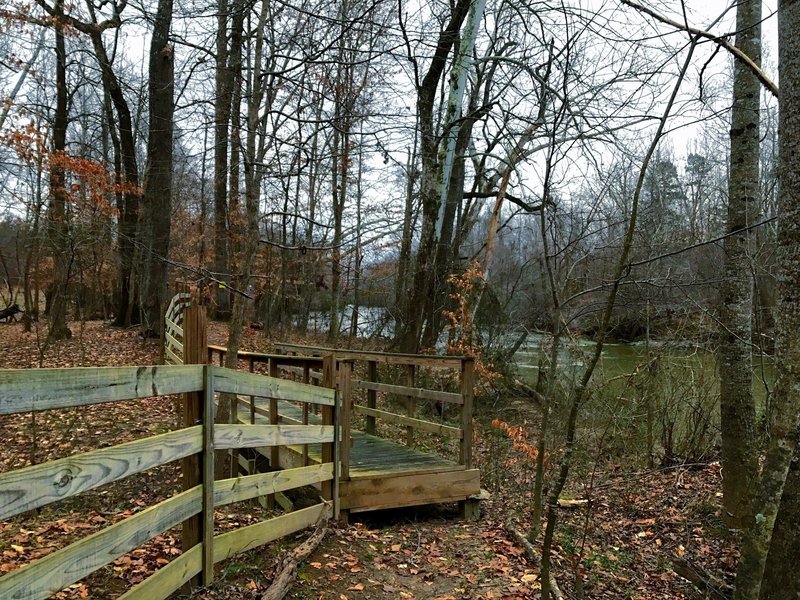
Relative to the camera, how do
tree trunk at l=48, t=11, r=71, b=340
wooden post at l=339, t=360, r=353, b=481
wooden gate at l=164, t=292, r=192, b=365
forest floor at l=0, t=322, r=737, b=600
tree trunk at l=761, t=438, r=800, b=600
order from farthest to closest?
tree trunk at l=48, t=11, r=71, b=340 < wooden gate at l=164, t=292, r=192, b=365 < wooden post at l=339, t=360, r=353, b=481 < forest floor at l=0, t=322, r=737, b=600 < tree trunk at l=761, t=438, r=800, b=600

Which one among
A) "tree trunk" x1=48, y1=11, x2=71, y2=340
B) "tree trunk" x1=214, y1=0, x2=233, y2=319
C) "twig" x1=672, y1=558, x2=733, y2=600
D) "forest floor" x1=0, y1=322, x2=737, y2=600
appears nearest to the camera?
"forest floor" x1=0, y1=322, x2=737, y2=600

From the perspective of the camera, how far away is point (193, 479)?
10.3 feet

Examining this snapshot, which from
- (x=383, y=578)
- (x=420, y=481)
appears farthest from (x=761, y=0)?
(x=383, y=578)

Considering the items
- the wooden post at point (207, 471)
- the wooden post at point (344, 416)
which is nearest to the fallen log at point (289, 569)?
the wooden post at point (207, 471)

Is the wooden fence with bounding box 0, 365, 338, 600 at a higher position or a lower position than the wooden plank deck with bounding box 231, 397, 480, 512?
higher

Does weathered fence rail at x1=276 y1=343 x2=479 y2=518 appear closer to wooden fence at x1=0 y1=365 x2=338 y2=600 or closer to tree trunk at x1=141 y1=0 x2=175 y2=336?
wooden fence at x1=0 y1=365 x2=338 y2=600

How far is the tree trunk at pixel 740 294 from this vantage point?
4.82 metres

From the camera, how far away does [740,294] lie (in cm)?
495

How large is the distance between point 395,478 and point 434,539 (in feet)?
2.11

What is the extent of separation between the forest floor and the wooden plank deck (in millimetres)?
264

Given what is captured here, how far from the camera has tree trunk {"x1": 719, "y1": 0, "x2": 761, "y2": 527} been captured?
Answer: 4824 millimetres

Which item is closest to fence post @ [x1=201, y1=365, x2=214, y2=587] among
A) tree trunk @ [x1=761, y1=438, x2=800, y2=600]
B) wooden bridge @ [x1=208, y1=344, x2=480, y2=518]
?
wooden bridge @ [x1=208, y1=344, x2=480, y2=518]

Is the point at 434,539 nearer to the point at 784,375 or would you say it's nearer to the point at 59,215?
the point at 784,375

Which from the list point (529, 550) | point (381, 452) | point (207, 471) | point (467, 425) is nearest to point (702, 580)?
point (529, 550)
